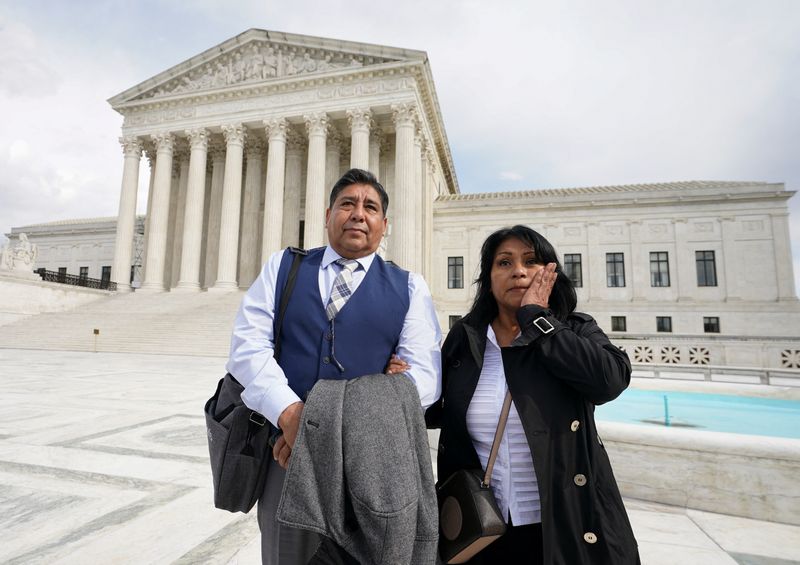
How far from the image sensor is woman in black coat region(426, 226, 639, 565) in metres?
1.61

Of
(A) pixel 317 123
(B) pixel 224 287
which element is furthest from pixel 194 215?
(A) pixel 317 123

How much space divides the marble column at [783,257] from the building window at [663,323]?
20.0ft

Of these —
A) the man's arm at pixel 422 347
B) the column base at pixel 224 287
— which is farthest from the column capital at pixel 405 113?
the man's arm at pixel 422 347

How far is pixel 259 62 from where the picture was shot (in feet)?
93.6

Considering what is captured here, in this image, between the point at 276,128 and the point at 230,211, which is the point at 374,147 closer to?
the point at 276,128

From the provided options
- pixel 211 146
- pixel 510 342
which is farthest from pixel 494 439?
pixel 211 146

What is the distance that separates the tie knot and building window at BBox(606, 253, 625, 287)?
101 feet

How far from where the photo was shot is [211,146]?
30.9 metres

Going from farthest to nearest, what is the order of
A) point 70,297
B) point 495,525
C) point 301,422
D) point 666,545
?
point 70,297 → point 666,545 → point 495,525 → point 301,422

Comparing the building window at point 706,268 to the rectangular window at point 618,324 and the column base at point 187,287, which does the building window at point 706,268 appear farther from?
the column base at point 187,287

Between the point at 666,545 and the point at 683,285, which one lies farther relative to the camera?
the point at 683,285

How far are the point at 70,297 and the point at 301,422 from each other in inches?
1186

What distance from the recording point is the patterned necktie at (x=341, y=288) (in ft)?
5.67

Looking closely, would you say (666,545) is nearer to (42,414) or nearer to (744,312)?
A: (42,414)
